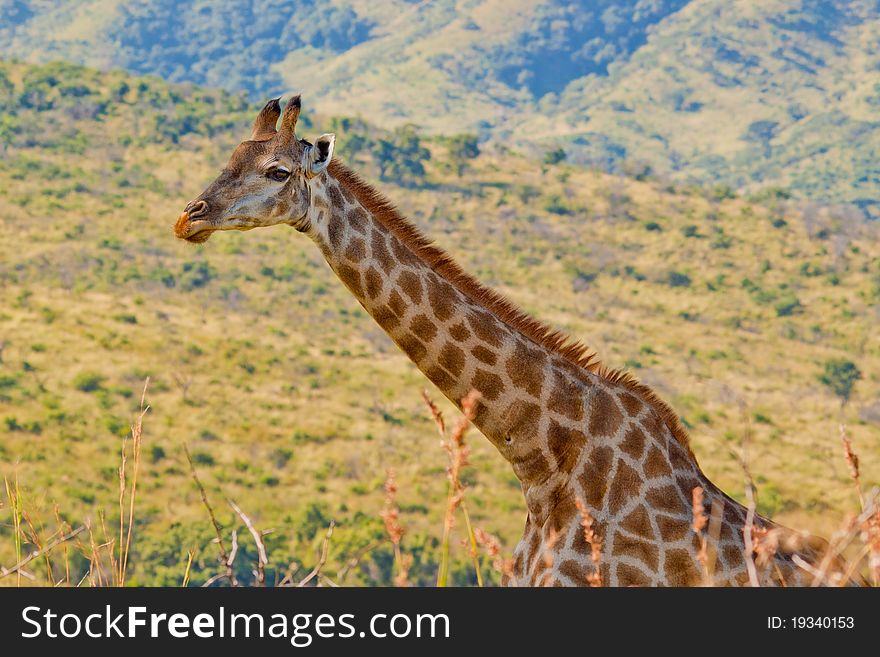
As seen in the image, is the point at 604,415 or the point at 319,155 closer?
the point at 604,415

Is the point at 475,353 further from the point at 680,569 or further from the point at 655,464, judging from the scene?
the point at 680,569

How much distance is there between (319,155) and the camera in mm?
5449

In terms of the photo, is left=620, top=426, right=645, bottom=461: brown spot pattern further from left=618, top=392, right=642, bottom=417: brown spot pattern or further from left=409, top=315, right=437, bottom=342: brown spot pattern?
left=409, top=315, right=437, bottom=342: brown spot pattern

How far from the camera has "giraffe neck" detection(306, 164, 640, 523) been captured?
511cm

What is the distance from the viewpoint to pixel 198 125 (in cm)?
8431

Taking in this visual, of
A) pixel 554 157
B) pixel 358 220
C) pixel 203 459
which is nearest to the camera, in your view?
pixel 358 220

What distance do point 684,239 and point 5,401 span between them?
150 feet

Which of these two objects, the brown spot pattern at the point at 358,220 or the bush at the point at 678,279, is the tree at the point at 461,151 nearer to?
the bush at the point at 678,279

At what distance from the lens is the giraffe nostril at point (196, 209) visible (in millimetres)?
5000

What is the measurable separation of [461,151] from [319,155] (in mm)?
82366

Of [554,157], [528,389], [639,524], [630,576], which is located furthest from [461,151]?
[630,576]

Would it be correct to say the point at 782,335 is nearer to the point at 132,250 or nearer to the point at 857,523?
the point at 132,250

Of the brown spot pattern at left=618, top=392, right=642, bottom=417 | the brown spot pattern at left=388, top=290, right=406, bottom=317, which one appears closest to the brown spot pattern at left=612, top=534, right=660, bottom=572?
the brown spot pattern at left=618, top=392, right=642, bottom=417

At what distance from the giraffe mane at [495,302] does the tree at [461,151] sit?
260 ft
